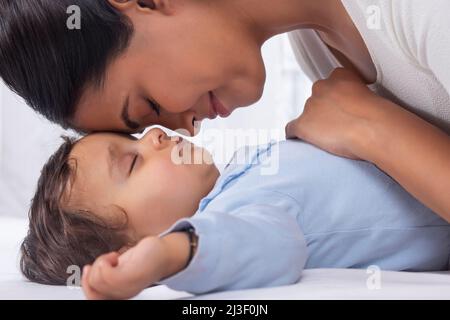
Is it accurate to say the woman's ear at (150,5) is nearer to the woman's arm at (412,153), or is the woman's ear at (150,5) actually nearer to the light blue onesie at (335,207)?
the light blue onesie at (335,207)

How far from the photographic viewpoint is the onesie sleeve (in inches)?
37.8

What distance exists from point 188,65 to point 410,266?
0.55 m

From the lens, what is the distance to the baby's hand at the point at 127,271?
86 centimetres

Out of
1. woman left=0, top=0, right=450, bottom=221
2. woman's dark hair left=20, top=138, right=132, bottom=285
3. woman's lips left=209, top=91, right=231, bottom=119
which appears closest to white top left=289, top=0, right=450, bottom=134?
woman left=0, top=0, right=450, bottom=221

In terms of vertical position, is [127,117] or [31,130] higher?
[127,117]

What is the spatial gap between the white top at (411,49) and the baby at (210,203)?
0.19 metres

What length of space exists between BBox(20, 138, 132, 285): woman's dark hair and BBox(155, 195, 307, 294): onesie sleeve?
27 cm

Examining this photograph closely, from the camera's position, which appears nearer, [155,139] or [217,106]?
[155,139]

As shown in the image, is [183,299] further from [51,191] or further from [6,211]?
[6,211]

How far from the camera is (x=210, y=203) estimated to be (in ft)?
4.25

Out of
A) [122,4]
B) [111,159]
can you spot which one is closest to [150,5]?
[122,4]

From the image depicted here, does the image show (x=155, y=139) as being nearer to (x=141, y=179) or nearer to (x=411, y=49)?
(x=141, y=179)

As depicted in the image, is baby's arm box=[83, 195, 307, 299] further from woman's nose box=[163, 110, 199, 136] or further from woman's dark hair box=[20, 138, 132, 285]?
woman's nose box=[163, 110, 199, 136]

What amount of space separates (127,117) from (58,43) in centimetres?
20
